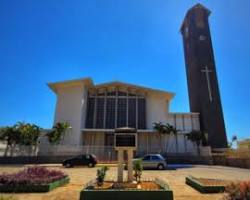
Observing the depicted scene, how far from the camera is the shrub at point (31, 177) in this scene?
830 cm

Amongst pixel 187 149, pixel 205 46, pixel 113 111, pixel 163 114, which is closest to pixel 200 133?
pixel 187 149

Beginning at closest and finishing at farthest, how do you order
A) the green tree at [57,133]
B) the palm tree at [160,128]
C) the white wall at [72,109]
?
1. the green tree at [57,133]
2. the white wall at [72,109]
3. the palm tree at [160,128]

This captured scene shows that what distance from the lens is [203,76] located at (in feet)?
114

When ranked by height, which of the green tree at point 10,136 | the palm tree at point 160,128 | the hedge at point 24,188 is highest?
the palm tree at point 160,128

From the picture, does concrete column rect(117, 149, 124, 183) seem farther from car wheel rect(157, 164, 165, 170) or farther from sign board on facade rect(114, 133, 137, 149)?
car wheel rect(157, 164, 165, 170)

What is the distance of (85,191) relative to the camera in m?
6.45

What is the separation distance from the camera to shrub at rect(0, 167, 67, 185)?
8297mm

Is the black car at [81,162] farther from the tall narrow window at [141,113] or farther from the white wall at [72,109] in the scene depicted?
the tall narrow window at [141,113]

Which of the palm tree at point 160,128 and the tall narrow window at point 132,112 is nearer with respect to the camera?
Result: the palm tree at point 160,128

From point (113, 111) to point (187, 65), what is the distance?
719 inches

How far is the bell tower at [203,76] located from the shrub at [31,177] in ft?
90.8

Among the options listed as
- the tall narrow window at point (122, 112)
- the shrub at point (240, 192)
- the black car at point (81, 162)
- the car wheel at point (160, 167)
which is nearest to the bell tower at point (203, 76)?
the tall narrow window at point (122, 112)

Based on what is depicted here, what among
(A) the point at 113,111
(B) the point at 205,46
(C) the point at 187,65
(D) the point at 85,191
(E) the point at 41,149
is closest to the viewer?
(D) the point at 85,191

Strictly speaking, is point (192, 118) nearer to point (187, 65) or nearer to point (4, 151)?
point (187, 65)
